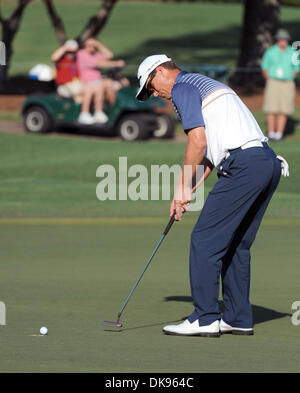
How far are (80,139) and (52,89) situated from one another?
2.30 meters

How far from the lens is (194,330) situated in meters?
6.75

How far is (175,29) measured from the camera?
56.8 m

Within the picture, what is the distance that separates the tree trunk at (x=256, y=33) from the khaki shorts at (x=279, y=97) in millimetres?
6628

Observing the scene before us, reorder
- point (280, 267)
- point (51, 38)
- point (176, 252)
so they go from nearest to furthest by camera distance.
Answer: point (280, 267) → point (176, 252) → point (51, 38)

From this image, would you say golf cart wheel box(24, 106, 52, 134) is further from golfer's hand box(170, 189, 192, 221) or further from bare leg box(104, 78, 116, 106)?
golfer's hand box(170, 189, 192, 221)

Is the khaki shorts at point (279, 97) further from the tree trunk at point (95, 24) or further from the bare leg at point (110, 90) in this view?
the tree trunk at point (95, 24)

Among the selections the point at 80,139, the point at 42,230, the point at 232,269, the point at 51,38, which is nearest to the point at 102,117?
the point at 80,139

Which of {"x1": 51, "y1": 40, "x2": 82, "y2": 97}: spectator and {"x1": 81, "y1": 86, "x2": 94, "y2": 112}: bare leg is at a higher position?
{"x1": 51, "y1": 40, "x2": 82, "y2": 97}: spectator

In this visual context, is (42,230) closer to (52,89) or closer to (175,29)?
(52,89)

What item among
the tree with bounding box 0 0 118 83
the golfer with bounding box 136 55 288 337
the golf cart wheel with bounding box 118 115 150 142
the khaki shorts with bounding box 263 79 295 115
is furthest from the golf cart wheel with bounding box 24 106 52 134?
the golfer with bounding box 136 55 288 337

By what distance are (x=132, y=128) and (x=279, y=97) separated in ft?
9.15

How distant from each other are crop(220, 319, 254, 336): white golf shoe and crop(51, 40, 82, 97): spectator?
46.6 ft

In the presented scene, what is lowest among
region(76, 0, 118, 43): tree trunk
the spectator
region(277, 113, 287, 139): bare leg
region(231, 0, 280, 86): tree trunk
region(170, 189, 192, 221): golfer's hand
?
region(170, 189, 192, 221): golfer's hand

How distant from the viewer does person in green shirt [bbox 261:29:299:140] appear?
65.6ft
